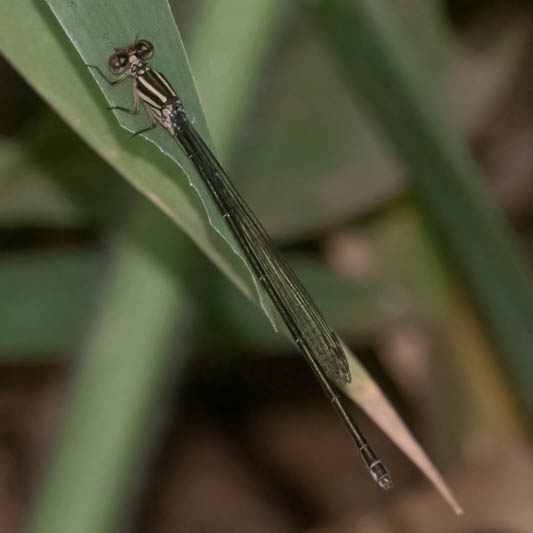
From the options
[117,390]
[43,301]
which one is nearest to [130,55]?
[117,390]

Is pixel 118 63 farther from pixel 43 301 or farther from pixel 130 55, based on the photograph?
pixel 43 301

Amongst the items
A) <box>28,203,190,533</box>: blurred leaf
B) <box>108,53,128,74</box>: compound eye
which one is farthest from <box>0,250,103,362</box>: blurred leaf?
<box>108,53,128,74</box>: compound eye

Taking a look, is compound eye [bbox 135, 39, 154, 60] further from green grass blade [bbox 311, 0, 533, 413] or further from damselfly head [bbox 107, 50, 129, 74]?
green grass blade [bbox 311, 0, 533, 413]

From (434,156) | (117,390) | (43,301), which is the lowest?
(117,390)

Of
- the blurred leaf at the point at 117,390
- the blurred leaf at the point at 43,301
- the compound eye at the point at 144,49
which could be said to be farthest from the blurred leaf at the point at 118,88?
the blurred leaf at the point at 43,301

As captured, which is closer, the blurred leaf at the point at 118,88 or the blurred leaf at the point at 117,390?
the blurred leaf at the point at 118,88

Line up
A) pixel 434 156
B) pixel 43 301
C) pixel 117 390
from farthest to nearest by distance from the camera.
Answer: pixel 43 301 < pixel 434 156 < pixel 117 390

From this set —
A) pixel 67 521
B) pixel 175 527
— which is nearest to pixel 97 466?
pixel 67 521

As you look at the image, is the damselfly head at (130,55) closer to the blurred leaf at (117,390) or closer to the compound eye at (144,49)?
the compound eye at (144,49)
